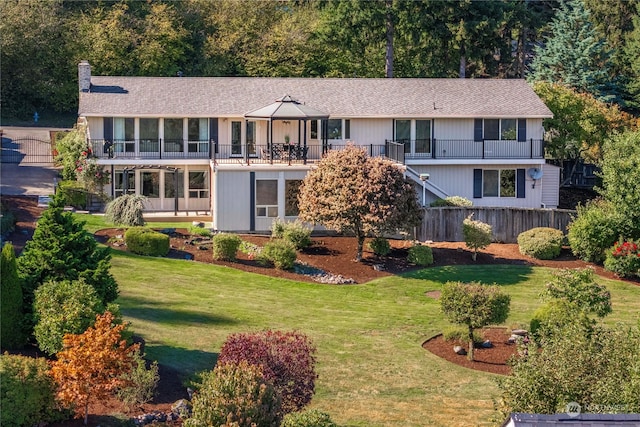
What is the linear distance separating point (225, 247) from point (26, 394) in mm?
16546

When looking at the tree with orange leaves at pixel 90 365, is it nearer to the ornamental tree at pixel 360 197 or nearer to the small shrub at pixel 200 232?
the ornamental tree at pixel 360 197

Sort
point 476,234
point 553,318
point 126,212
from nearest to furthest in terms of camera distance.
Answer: point 553,318 < point 476,234 < point 126,212

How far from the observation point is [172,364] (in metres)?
23.5

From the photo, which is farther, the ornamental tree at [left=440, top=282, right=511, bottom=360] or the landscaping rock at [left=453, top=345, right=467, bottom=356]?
the landscaping rock at [left=453, top=345, right=467, bottom=356]

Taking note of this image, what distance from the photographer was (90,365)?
1953 centimetres

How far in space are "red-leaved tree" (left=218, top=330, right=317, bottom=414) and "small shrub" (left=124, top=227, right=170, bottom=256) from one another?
48.8ft

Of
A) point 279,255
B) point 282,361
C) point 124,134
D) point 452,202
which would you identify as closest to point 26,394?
point 282,361

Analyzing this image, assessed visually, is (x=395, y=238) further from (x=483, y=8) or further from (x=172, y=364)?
(x=483, y=8)

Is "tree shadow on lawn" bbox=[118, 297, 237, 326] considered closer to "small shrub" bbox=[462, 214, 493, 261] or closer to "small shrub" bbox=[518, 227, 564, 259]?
"small shrub" bbox=[462, 214, 493, 261]

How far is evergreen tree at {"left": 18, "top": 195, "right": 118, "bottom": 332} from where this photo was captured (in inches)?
895

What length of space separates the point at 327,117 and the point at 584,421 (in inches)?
→ 1163

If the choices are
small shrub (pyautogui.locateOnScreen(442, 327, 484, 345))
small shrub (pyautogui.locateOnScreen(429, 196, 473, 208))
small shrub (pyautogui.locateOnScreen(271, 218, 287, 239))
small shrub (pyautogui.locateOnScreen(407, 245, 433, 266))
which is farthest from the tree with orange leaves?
small shrub (pyautogui.locateOnScreen(429, 196, 473, 208))

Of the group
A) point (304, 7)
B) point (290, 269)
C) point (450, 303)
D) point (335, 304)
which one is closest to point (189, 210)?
point (290, 269)

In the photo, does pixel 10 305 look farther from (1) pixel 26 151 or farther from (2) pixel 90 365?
(1) pixel 26 151
